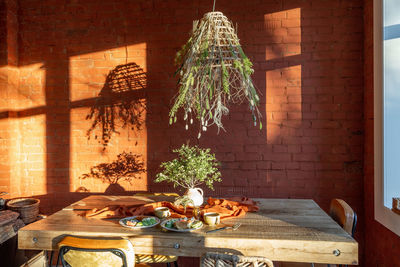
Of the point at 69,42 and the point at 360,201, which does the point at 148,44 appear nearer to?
the point at 69,42

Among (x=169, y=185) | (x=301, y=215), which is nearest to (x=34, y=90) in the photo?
(x=169, y=185)

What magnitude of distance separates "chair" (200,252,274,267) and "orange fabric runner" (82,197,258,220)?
0.66 metres

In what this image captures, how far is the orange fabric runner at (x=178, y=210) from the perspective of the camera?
2182mm

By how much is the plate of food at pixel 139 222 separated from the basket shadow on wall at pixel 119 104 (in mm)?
1395

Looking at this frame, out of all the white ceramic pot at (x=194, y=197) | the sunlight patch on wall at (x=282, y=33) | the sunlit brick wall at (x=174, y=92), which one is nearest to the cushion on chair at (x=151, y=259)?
the white ceramic pot at (x=194, y=197)

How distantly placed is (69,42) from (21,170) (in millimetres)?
1538

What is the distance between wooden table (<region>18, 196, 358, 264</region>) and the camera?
170 cm

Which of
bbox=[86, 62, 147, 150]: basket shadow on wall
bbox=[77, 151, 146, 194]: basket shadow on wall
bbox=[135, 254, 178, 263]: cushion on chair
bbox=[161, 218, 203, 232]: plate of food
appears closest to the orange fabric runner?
bbox=[161, 218, 203, 232]: plate of food

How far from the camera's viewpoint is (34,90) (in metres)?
3.47

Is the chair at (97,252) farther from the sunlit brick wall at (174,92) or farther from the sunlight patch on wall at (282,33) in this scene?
the sunlight patch on wall at (282,33)

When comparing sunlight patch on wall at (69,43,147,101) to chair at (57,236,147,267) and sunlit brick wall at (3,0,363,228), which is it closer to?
sunlit brick wall at (3,0,363,228)

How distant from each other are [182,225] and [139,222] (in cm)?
30

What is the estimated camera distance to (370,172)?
2.86 m

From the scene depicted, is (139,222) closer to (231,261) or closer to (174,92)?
(231,261)
